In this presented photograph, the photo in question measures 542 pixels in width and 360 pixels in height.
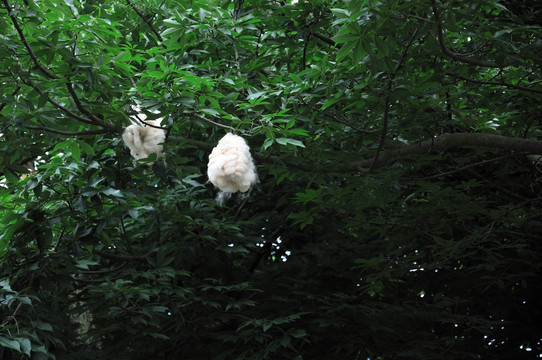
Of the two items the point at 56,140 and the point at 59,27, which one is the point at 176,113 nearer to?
the point at 59,27

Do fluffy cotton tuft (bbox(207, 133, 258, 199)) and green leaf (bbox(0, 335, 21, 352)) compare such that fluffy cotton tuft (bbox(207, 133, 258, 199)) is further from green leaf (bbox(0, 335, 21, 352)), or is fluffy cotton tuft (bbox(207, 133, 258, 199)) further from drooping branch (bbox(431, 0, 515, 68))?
green leaf (bbox(0, 335, 21, 352))

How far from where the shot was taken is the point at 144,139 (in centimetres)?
358

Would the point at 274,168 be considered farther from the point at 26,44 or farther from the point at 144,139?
the point at 26,44

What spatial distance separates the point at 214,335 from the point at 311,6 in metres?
2.94

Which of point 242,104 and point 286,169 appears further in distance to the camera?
point 286,169

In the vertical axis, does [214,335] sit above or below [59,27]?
below

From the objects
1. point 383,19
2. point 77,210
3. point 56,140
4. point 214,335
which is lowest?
point 214,335

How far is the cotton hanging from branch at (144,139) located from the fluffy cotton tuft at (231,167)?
63 cm

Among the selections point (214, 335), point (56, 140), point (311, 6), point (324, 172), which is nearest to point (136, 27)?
point (56, 140)

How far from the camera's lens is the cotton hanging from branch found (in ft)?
11.5

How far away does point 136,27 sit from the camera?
4.66 meters

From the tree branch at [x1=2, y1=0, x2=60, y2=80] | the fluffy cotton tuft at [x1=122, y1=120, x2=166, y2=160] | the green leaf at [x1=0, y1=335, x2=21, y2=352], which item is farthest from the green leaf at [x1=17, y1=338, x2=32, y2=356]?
the tree branch at [x1=2, y1=0, x2=60, y2=80]

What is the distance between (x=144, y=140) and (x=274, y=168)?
42.7 inches

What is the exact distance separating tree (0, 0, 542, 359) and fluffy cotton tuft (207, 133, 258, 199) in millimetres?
248
